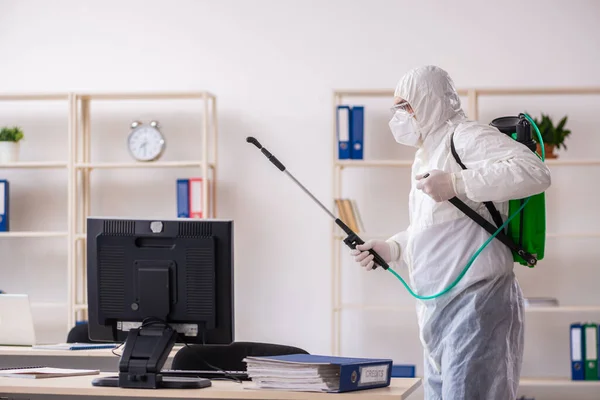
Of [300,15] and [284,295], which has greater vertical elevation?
[300,15]

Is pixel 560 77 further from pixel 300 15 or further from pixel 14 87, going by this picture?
pixel 14 87

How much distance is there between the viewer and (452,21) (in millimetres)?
4746

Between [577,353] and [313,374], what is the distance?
8.93 feet

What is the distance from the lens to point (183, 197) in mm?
4566

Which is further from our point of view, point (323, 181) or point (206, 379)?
point (323, 181)

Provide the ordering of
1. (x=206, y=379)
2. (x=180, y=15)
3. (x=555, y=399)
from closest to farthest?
(x=206, y=379), (x=555, y=399), (x=180, y=15)

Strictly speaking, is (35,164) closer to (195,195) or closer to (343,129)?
(195,195)

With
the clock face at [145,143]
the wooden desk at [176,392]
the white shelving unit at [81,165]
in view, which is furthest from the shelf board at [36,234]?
the wooden desk at [176,392]

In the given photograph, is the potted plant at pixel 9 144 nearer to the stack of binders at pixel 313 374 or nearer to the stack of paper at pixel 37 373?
the stack of paper at pixel 37 373

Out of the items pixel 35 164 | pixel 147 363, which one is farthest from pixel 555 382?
pixel 35 164

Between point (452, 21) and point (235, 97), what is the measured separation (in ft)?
4.20

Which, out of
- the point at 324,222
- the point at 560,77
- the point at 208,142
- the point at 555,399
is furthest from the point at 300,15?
the point at 555,399

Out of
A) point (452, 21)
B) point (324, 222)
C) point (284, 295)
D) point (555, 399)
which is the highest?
point (452, 21)

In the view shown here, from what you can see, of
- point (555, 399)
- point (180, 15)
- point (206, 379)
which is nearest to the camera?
point (206, 379)
